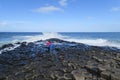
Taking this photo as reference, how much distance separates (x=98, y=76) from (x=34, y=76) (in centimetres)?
281

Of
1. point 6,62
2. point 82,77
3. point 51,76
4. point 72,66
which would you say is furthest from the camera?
point 6,62

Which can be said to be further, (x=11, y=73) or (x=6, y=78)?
(x=11, y=73)

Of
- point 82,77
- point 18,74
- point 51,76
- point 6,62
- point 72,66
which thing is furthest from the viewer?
point 6,62

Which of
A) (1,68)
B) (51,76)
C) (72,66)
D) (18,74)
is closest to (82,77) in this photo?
(51,76)

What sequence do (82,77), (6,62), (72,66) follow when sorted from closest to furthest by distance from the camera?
(82,77) < (72,66) < (6,62)

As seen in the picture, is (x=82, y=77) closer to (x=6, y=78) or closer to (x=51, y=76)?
(x=51, y=76)

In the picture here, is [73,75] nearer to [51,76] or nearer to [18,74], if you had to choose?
[51,76]

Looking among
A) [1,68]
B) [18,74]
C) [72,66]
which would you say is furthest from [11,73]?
[72,66]

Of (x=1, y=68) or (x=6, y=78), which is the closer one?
(x=6, y=78)

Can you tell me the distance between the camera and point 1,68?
10.6 m

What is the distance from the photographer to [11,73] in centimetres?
949

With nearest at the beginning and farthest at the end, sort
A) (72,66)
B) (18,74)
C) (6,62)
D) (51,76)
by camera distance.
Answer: (51,76) < (18,74) < (72,66) < (6,62)

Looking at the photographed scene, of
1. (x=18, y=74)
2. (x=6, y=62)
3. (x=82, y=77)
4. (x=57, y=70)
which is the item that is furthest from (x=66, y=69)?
(x=6, y=62)

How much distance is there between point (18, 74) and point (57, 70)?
186cm
